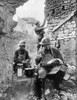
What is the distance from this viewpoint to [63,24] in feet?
34.7

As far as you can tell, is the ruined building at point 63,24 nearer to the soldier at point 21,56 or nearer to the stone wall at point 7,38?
the soldier at point 21,56

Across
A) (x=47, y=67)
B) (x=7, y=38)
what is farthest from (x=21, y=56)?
(x=7, y=38)

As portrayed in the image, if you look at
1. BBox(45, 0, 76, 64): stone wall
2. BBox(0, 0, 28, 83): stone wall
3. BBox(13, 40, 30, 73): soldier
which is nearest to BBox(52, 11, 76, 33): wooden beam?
BBox(45, 0, 76, 64): stone wall

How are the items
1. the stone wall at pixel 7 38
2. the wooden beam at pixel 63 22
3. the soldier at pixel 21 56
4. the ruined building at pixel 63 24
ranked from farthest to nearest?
the wooden beam at pixel 63 22 → the ruined building at pixel 63 24 → the soldier at pixel 21 56 → the stone wall at pixel 7 38

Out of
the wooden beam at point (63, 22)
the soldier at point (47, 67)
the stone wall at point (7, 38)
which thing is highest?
the wooden beam at point (63, 22)

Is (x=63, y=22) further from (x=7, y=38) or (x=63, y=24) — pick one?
(x=7, y=38)

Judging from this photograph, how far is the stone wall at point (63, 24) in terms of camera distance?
9966mm

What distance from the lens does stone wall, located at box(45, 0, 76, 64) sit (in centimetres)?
997

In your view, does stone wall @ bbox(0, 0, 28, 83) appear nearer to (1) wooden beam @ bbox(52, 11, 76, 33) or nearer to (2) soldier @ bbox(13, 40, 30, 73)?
(2) soldier @ bbox(13, 40, 30, 73)

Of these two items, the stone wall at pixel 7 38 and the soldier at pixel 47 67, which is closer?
the stone wall at pixel 7 38

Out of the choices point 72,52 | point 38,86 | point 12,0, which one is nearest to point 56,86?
point 38,86

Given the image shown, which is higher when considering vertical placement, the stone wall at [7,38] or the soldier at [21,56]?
the stone wall at [7,38]

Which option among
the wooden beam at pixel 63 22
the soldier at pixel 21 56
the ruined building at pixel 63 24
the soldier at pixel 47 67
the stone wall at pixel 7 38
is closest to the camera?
the stone wall at pixel 7 38

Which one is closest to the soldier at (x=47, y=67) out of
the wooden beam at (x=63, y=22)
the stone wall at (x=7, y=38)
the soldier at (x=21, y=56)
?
the soldier at (x=21, y=56)
